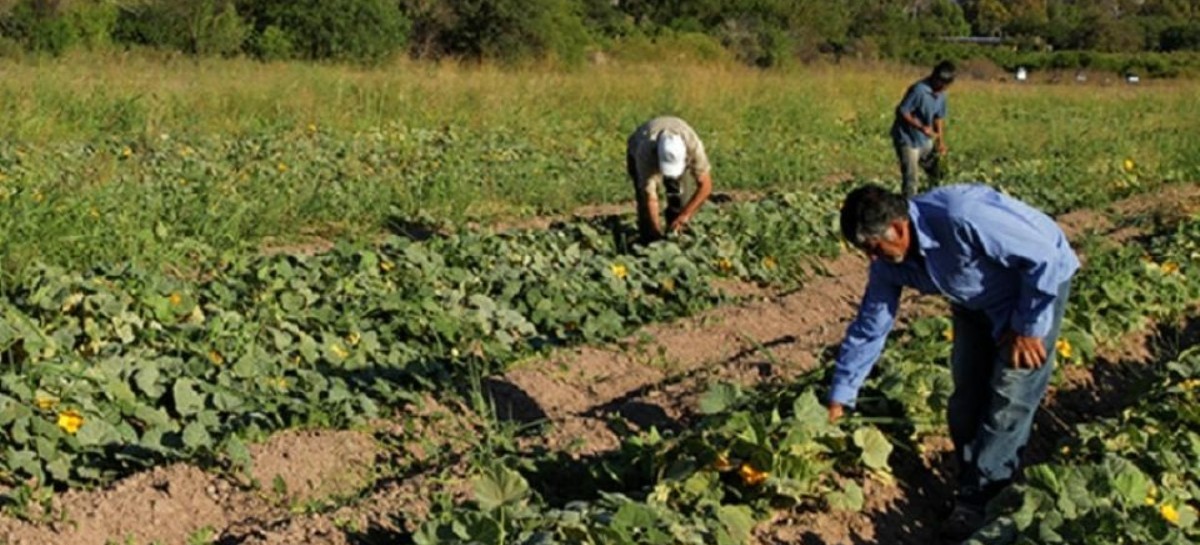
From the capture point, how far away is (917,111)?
13102 mm

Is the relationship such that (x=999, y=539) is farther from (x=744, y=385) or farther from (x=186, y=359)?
(x=186, y=359)

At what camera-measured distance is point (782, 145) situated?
18.9 meters

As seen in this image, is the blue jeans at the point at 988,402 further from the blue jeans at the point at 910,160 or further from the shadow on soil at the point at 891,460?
the blue jeans at the point at 910,160

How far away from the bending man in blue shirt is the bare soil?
0.36 meters

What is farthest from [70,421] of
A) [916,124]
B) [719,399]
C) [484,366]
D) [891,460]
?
[916,124]

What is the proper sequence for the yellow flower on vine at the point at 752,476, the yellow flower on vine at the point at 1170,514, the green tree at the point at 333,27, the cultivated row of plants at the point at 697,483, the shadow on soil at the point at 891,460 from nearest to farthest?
the cultivated row of plants at the point at 697,483, the yellow flower on vine at the point at 1170,514, the yellow flower on vine at the point at 752,476, the shadow on soil at the point at 891,460, the green tree at the point at 333,27

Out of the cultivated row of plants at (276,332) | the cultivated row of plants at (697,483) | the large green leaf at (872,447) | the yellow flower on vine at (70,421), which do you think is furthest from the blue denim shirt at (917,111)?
the yellow flower on vine at (70,421)

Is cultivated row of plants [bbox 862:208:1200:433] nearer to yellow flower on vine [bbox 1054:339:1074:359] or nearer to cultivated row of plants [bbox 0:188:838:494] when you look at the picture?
yellow flower on vine [bbox 1054:339:1074:359]

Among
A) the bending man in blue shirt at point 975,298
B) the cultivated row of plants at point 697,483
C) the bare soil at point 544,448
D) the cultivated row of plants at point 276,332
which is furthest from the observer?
the cultivated row of plants at point 276,332

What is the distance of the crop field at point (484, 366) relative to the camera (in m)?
4.82

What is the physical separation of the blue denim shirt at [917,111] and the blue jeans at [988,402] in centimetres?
798

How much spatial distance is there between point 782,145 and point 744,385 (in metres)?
12.7

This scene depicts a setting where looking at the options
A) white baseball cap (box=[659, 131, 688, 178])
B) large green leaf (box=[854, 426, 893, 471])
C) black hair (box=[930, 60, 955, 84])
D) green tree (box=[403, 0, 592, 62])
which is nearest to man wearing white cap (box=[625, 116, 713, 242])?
white baseball cap (box=[659, 131, 688, 178])

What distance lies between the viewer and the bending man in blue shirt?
4613 mm
